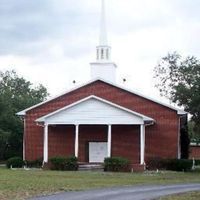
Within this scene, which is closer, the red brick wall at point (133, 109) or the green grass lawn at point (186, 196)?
the green grass lawn at point (186, 196)

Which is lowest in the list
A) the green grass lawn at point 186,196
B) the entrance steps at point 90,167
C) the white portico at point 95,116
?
the green grass lawn at point 186,196

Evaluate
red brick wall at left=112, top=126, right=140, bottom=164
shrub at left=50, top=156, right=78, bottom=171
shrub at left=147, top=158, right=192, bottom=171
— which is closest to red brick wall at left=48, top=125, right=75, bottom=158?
red brick wall at left=112, top=126, right=140, bottom=164

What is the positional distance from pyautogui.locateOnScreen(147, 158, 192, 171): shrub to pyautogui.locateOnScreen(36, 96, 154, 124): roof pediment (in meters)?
3.34

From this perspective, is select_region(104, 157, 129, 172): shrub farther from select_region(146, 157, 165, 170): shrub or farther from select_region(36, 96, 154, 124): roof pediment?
select_region(146, 157, 165, 170): shrub

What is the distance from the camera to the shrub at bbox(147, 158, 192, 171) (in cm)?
4500

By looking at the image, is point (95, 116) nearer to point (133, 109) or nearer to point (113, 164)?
point (113, 164)

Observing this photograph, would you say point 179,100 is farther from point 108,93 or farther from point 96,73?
point 96,73

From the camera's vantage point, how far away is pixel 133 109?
49000 mm

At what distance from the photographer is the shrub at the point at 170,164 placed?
148 feet

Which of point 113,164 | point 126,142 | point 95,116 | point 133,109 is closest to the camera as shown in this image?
point 113,164

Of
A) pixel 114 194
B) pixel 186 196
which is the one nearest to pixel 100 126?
pixel 114 194

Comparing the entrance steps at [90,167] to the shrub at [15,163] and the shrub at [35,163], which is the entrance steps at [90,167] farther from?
the shrub at [15,163]

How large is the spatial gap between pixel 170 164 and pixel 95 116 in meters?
6.82

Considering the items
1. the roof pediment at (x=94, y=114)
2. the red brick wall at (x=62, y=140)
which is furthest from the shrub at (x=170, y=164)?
the red brick wall at (x=62, y=140)
